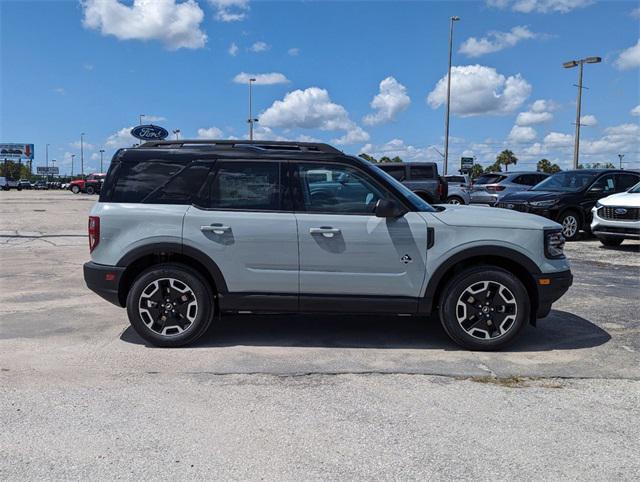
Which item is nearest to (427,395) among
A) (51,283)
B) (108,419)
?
(108,419)

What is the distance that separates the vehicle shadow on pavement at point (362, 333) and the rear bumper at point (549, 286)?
19.6 inches

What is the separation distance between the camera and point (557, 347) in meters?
5.34

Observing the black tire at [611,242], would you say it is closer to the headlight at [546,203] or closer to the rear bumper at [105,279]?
the headlight at [546,203]

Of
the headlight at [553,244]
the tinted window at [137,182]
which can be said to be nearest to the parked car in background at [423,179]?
the headlight at [553,244]

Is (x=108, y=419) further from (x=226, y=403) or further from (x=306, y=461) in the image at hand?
(x=306, y=461)

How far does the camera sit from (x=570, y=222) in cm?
1370

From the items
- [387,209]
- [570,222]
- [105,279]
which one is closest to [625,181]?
[570,222]

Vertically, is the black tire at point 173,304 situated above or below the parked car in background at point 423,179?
below

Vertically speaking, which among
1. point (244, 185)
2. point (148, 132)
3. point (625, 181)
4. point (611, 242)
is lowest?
point (611, 242)

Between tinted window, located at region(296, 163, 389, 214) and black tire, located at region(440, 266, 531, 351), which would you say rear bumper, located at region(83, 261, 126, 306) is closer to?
tinted window, located at region(296, 163, 389, 214)

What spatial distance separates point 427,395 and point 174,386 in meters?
1.89

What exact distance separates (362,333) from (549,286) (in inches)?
71.9

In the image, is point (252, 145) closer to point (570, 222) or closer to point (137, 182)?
point (137, 182)

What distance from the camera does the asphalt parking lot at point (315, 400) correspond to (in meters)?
3.17
